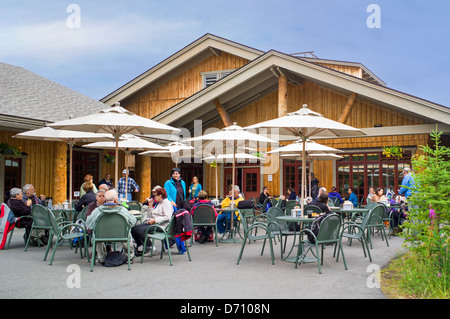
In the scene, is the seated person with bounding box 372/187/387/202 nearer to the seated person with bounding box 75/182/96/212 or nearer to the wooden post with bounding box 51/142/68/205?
the seated person with bounding box 75/182/96/212

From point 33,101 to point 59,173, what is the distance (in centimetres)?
260

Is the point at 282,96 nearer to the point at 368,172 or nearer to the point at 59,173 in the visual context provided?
the point at 368,172

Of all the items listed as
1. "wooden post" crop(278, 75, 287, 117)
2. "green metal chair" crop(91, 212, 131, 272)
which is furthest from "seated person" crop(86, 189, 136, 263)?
"wooden post" crop(278, 75, 287, 117)

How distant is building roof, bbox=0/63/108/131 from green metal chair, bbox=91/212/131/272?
600cm

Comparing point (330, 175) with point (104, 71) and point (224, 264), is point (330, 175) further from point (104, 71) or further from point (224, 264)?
point (104, 71)

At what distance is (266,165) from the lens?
18422 mm

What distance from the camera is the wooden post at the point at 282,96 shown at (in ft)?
50.8

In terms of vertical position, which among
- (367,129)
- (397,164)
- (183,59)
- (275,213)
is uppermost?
(183,59)

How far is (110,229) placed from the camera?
655 cm

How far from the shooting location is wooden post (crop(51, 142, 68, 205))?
A: 12664 mm

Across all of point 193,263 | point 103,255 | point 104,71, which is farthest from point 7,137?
point 104,71

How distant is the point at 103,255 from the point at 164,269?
1.07 m
